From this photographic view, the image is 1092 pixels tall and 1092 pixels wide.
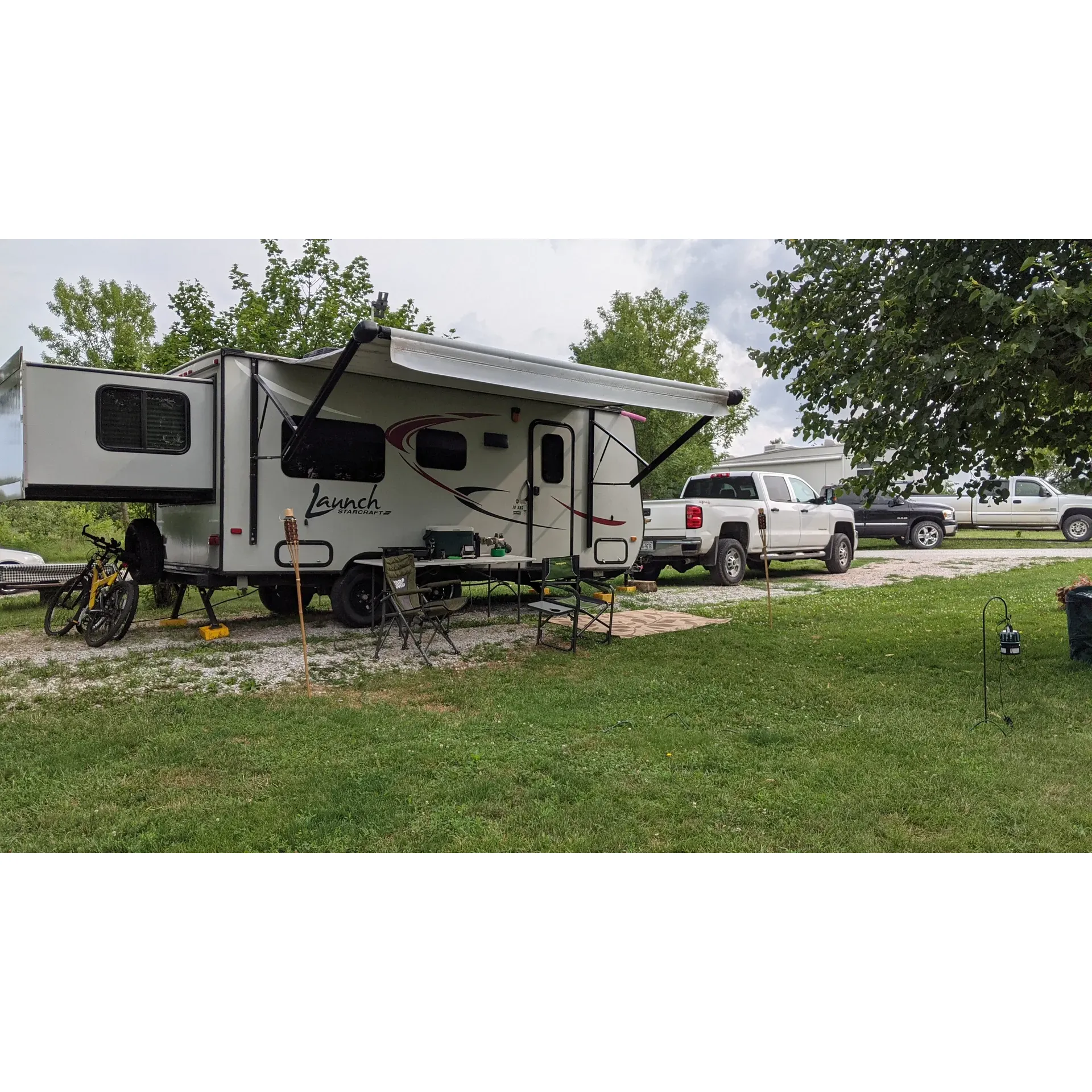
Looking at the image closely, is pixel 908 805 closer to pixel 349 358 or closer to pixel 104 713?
pixel 104 713

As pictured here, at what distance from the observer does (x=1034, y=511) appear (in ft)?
71.8

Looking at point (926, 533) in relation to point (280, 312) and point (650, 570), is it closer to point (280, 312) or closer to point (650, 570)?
point (650, 570)

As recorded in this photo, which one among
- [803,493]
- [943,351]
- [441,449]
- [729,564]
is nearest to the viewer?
[943,351]

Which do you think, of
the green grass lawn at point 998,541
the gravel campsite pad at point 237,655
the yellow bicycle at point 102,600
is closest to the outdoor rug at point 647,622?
the gravel campsite pad at point 237,655

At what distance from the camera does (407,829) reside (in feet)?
11.6

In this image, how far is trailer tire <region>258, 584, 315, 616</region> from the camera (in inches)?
366

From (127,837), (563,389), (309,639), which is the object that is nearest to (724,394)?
(563,389)

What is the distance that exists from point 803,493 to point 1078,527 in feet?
37.0

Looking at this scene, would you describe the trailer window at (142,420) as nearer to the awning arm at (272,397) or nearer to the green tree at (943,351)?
the awning arm at (272,397)

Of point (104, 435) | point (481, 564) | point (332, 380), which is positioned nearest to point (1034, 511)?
point (481, 564)

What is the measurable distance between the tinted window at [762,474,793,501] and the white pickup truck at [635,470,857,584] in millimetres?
14

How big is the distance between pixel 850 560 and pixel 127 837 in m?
13.8

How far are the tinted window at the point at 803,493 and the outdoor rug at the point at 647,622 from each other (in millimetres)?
5225

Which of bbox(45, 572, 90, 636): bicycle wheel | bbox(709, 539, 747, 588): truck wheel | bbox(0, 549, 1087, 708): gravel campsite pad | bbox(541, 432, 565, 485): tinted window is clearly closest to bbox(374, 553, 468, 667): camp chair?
bbox(0, 549, 1087, 708): gravel campsite pad
